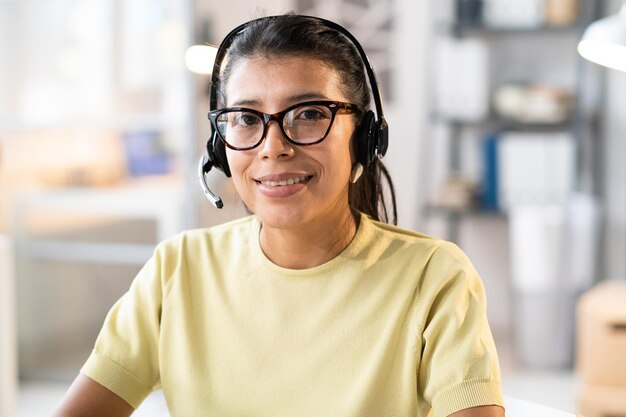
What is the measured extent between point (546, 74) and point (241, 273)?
3271mm

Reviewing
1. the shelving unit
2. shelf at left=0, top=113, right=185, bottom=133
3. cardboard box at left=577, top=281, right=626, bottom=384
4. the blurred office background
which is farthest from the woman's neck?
the shelving unit

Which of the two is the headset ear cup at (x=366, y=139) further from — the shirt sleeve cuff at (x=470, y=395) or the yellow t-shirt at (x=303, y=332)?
the shirt sleeve cuff at (x=470, y=395)

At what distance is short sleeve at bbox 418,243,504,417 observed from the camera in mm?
1150

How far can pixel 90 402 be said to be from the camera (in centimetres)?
133

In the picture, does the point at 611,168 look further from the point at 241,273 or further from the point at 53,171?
the point at 241,273

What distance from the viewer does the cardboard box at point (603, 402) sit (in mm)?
2871

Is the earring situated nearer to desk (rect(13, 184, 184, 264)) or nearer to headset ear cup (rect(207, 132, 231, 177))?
headset ear cup (rect(207, 132, 231, 177))

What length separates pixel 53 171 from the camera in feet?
11.8

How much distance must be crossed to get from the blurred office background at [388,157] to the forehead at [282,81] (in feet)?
5.80

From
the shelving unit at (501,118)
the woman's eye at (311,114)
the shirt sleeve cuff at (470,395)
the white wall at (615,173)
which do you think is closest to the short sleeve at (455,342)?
the shirt sleeve cuff at (470,395)

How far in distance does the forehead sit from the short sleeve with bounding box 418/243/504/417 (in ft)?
0.94

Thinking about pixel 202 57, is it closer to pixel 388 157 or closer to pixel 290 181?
pixel 290 181

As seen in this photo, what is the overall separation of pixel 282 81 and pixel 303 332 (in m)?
0.35

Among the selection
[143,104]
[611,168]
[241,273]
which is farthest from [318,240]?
[611,168]
